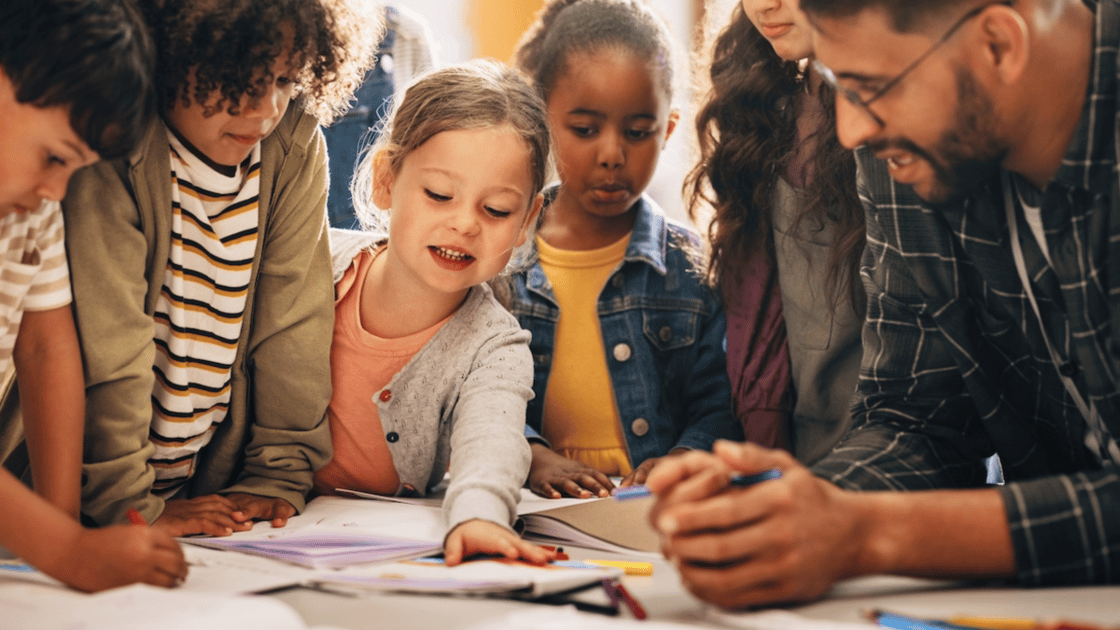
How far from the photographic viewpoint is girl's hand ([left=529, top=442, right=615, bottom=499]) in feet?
4.79

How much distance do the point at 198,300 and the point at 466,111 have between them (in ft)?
1.55

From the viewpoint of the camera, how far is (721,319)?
1738mm

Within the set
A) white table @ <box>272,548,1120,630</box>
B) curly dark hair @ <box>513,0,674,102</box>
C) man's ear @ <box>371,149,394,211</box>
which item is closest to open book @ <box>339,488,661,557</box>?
white table @ <box>272,548,1120,630</box>

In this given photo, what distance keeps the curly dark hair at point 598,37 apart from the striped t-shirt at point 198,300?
679 millimetres

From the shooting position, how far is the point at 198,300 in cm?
125

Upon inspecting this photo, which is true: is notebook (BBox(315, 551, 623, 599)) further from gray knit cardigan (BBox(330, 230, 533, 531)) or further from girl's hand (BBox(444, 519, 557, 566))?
gray knit cardigan (BBox(330, 230, 533, 531))

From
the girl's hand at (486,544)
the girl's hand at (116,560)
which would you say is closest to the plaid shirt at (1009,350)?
the girl's hand at (486,544)

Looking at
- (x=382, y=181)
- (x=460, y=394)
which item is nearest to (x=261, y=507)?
(x=460, y=394)

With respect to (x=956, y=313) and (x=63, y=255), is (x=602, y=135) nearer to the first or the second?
(x=956, y=313)

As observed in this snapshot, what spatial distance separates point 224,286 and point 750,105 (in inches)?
36.2

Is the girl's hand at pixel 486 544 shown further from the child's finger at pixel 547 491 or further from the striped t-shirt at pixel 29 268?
the striped t-shirt at pixel 29 268

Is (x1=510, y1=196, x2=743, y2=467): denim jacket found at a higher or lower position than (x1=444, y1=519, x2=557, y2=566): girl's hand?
higher

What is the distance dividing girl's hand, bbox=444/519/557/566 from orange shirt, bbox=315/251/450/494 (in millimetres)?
400

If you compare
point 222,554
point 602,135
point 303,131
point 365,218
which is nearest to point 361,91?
point 365,218
